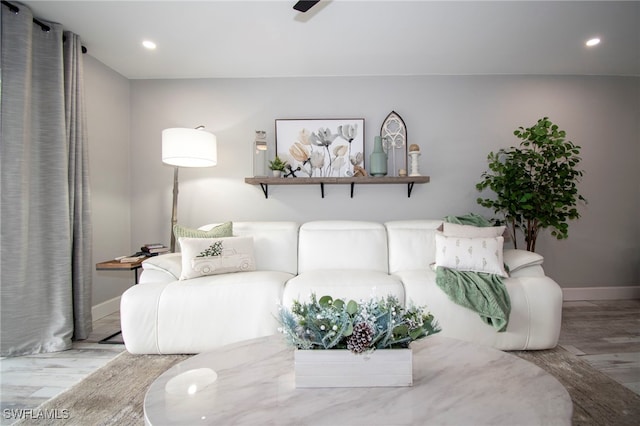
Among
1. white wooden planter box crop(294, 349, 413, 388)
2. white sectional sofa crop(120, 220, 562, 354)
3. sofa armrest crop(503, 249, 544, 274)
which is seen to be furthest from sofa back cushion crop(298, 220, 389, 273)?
white wooden planter box crop(294, 349, 413, 388)

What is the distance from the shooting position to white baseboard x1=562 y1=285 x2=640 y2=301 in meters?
3.36

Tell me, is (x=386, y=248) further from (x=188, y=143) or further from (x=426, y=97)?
(x=188, y=143)

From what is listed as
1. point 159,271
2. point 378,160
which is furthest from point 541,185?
point 159,271

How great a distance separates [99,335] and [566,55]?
15.6 feet

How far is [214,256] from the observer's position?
2.31 meters

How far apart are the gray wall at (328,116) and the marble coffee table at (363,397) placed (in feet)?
7.23

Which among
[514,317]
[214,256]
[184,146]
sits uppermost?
[184,146]

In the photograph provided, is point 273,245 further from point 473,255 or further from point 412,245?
point 473,255

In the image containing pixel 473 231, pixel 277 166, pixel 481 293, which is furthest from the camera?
pixel 277 166

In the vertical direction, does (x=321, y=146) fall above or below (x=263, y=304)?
above

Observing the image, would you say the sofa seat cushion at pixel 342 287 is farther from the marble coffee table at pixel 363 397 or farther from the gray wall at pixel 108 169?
the gray wall at pixel 108 169

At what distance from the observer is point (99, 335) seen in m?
2.50

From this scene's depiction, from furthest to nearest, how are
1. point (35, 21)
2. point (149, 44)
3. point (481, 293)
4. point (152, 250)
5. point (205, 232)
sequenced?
point (152, 250), point (149, 44), point (205, 232), point (35, 21), point (481, 293)

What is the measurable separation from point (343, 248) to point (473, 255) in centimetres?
99
